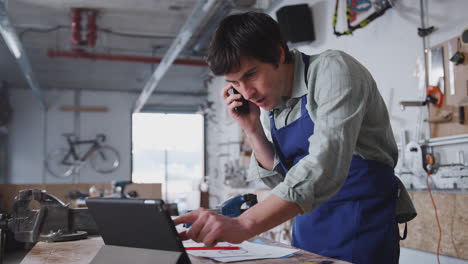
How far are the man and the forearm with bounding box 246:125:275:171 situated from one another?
0.02 metres

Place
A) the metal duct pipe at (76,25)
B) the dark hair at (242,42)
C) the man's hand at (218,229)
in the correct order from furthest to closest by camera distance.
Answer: the metal duct pipe at (76,25), the dark hair at (242,42), the man's hand at (218,229)

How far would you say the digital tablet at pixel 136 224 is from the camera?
925mm

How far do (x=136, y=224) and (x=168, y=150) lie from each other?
35.1ft

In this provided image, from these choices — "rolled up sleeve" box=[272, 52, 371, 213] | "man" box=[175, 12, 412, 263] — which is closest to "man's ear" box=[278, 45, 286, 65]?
"man" box=[175, 12, 412, 263]

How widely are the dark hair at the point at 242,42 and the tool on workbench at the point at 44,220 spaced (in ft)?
2.68

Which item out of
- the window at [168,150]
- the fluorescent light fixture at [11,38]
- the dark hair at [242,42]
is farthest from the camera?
the window at [168,150]

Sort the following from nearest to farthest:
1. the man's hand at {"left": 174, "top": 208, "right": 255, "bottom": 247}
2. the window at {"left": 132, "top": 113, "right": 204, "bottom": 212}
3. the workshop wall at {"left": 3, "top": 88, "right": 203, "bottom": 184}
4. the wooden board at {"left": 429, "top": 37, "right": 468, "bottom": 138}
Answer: the man's hand at {"left": 174, "top": 208, "right": 255, "bottom": 247} < the wooden board at {"left": 429, "top": 37, "right": 468, "bottom": 138} < the workshop wall at {"left": 3, "top": 88, "right": 203, "bottom": 184} < the window at {"left": 132, "top": 113, "right": 204, "bottom": 212}

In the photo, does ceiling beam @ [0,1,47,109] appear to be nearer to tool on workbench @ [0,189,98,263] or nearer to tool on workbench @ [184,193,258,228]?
tool on workbench @ [0,189,98,263]

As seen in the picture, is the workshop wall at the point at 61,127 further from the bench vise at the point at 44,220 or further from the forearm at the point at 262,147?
the forearm at the point at 262,147

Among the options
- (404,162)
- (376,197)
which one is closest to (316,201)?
(376,197)

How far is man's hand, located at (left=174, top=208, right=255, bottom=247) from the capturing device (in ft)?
2.94

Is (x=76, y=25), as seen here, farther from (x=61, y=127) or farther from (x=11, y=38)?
(x=61, y=127)

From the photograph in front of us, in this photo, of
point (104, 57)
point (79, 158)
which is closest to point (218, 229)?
point (104, 57)

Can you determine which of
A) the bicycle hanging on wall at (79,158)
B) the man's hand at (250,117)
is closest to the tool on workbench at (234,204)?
the man's hand at (250,117)
